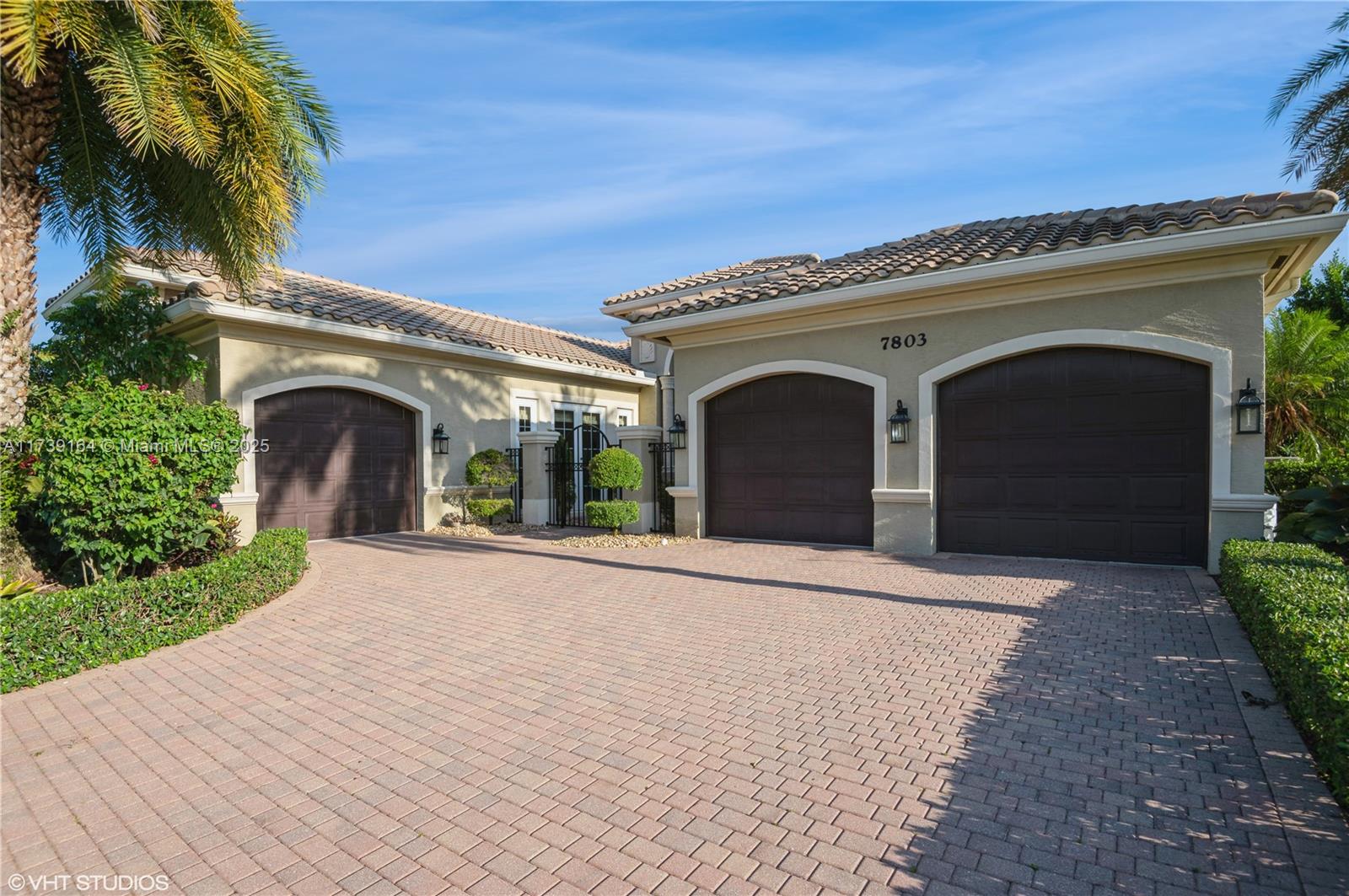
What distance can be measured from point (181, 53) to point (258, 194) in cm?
155

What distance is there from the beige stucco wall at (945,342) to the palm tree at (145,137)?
283 inches

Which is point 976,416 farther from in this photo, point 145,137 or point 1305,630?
point 145,137

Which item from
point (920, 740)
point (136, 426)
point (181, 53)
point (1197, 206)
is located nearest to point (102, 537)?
point (136, 426)

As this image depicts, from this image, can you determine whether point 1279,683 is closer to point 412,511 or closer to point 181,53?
point 181,53

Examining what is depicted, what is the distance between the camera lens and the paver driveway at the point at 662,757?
3.06m

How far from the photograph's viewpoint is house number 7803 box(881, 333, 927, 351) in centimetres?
1107

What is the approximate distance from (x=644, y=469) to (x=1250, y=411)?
955cm

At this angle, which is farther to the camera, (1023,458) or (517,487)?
(517,487)

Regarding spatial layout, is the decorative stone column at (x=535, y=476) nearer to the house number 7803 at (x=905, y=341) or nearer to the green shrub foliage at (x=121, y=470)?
the house number 7803 at (x=905, y=341)

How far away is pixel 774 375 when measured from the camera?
41.6ft

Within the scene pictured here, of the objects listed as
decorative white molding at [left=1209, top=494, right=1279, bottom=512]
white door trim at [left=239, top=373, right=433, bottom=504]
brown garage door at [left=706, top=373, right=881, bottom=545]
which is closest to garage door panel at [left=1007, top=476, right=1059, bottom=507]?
→ decorative white molding at [left=1209, top=494, right=1279, bottom=512]

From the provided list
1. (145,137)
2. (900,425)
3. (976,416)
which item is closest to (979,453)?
(976,416)

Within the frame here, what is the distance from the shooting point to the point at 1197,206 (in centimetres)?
1014

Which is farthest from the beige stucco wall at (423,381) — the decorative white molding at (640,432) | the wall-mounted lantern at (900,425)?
the wall-mounted lantern at (900,425)
